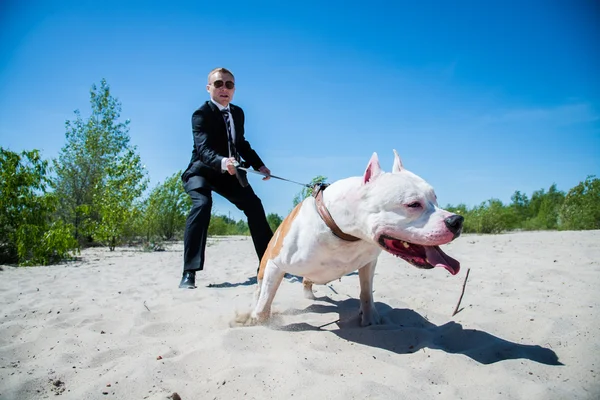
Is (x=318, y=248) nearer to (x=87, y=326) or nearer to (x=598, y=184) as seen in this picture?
(x=87, y=326)

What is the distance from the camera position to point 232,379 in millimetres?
1681

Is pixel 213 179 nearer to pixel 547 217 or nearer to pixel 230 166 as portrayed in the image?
pixel 230 166

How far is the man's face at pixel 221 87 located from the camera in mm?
4094

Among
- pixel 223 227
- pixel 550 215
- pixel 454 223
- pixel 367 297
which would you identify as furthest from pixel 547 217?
pixel 223 227

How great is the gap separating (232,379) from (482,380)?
1192 mm

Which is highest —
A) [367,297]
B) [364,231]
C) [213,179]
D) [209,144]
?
[209,144]

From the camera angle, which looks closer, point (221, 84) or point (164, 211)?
point (221, 84)

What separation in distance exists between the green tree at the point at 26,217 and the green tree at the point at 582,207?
37.5ft

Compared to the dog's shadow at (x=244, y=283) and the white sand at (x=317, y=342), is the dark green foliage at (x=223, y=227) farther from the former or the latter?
the white sand at (x=317, y=342)

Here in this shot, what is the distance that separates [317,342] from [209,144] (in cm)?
262

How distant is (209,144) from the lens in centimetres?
397

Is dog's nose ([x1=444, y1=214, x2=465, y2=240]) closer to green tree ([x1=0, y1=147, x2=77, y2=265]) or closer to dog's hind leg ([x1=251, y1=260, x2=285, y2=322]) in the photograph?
dog's hind leg ([x1=251, y1=260, x2=285, y2=322])

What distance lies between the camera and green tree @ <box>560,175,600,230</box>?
8.62 meters

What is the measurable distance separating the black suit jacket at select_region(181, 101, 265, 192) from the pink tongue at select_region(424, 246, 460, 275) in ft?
8.64
